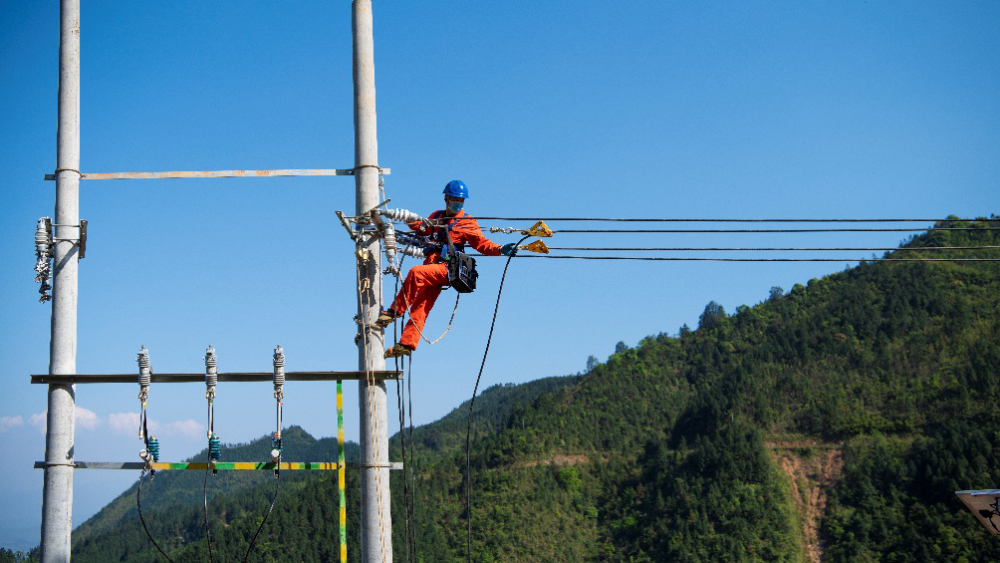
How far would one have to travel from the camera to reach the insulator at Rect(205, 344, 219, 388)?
31.1 feet

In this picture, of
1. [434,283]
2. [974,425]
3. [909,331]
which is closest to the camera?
[434,283]

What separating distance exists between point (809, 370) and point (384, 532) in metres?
124

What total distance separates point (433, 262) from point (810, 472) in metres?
109

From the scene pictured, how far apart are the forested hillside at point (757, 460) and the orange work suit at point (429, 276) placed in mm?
86073

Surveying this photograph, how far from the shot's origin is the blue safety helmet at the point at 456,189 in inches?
452

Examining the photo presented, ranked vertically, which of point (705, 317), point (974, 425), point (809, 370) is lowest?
point (974, 425)

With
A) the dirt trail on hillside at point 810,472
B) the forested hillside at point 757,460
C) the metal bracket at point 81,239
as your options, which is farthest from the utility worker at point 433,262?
the dirt trail on hillside at point 810,472

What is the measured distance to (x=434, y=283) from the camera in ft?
35.7

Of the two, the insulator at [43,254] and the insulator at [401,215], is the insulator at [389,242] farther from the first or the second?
the insulator at [43,254]

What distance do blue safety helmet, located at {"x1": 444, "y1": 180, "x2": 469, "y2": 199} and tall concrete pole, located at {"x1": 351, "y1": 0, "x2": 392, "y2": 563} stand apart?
1824 millimetres

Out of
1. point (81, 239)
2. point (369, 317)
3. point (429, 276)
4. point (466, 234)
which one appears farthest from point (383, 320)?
point (81, 239)

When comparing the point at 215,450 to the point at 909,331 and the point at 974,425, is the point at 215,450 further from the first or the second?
the point at 909,331

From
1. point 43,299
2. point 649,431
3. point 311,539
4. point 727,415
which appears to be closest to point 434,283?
point 43,299

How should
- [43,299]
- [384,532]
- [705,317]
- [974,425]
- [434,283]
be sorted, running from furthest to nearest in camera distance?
[705,317] → [974,425] → [434,283] → [43,299] → [384,532]
